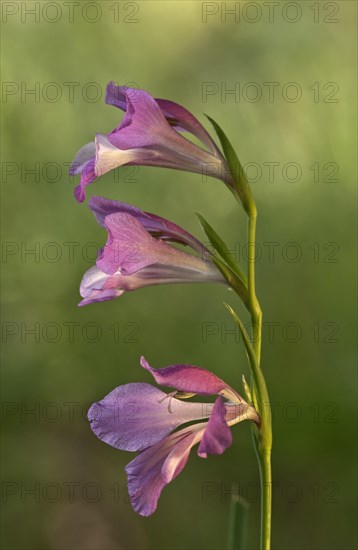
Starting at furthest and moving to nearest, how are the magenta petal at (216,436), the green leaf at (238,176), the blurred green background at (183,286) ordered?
the blurred green background at (183,286)
the green leaf at (238,176)
the magenta petal at (216,436)

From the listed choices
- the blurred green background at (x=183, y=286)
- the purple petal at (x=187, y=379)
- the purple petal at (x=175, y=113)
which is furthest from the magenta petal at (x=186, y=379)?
the blurred green background at (x=183, y=286)

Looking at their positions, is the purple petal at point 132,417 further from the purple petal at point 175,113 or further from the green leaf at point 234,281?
the purple petal at point 175,113

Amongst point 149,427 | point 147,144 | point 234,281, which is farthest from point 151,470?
point 147,144

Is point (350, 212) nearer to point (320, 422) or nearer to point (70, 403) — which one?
point (320, 422)

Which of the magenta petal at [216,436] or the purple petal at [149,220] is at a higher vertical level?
the purple petal at [149,220]

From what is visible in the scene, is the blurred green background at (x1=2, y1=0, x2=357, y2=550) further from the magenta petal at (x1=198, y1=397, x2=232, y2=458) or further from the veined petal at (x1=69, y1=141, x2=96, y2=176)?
the magenta petal at (x1=198, y1=397, x2=232, y2=458)

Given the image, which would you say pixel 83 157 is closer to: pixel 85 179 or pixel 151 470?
pixel 85 179
